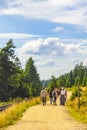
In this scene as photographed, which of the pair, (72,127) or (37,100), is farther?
(37,100)

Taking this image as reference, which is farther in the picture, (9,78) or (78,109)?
(9,78)

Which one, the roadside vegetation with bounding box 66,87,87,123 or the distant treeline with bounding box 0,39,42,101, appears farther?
the distant treeline with bounding box 0,39,42,101

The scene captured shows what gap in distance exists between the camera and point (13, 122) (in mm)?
24484

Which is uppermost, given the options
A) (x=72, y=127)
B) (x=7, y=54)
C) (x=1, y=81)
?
(x=7, y=54)

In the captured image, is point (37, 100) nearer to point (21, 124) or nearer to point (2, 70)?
point (21, 124)

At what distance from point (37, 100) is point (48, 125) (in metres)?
24.7

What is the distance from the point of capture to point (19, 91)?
104m

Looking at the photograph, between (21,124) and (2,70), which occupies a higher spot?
(2,70)

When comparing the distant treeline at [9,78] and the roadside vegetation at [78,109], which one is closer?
the roadside vegetation at [78,109]

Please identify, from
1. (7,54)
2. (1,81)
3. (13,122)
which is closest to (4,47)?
(7,54)

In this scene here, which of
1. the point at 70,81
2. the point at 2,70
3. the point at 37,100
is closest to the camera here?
the point at 37,100

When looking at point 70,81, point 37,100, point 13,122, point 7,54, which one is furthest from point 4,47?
point 70,81

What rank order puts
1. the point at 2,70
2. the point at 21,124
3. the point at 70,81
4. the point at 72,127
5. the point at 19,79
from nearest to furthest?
the point at 72,127, the point at 21,124, the point at 2,70, the point at 19,79, the point at 70,81

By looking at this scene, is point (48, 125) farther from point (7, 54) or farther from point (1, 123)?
point (7, 54)
